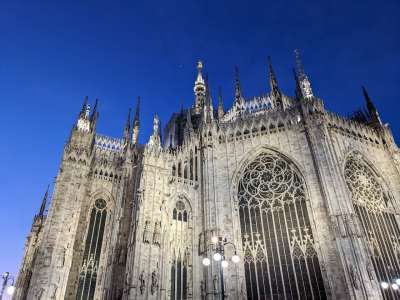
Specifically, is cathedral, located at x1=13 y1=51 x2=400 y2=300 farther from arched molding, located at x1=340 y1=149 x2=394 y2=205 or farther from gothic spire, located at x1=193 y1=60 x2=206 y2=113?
gothic spire, located at x1=193 y1=60 x2=206 y2=113

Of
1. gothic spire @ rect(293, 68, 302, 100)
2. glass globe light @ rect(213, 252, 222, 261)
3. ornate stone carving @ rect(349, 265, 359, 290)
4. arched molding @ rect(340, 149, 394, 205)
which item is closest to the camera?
glass globe light @ rect(213, 252, 222, 261)

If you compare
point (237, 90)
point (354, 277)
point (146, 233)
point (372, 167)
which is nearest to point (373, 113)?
point (372, 167)

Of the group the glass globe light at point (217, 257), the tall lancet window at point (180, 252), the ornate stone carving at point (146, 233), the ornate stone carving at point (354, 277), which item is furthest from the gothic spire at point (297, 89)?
the glass globe light at point (217, 257)

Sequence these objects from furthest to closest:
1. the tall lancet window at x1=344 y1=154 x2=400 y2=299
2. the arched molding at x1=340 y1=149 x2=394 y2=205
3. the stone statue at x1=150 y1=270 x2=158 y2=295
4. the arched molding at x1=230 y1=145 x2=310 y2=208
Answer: the arched molding at x1=340 y1=149 x2=394 y2=205, the arched molding at x1=230 y1=145 x2=310 y2=208, the tall lancet window at x1=344 y1=154 x2=400 y2=299, the stone statue at x1=150 y1=270 x2=158 y2=295

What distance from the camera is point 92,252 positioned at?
103ft

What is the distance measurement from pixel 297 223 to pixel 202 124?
1256cm

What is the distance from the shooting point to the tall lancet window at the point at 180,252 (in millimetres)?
26172

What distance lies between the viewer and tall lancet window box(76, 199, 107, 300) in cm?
2955

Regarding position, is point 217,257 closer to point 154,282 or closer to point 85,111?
point 154,282

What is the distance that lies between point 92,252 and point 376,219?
959 inches

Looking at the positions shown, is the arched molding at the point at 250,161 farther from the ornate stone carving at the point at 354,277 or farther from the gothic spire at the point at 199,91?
the gothic spire at the point at 199,91

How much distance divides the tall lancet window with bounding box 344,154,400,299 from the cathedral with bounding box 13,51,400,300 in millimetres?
105

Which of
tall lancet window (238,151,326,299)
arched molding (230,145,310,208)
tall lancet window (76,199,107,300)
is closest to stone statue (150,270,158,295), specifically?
tall lancet window (238,151,326,299)

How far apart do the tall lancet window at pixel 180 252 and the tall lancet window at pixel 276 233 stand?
4.44m
